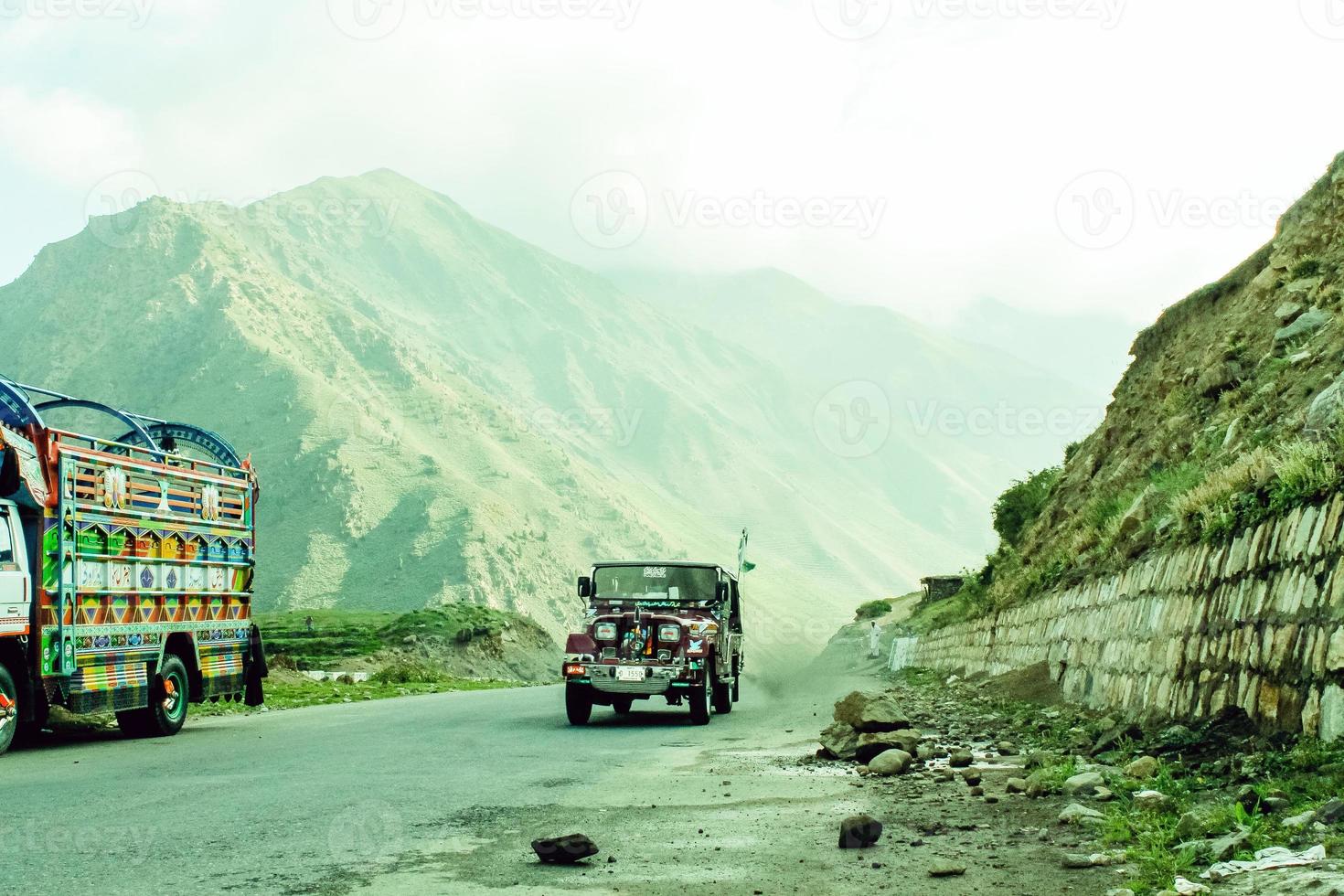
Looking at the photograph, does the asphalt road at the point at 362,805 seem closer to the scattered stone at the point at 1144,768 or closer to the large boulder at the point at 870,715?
the large boulder at the point at 870,715

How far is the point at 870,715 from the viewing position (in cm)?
1335

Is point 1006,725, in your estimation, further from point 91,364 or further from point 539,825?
point 91,364

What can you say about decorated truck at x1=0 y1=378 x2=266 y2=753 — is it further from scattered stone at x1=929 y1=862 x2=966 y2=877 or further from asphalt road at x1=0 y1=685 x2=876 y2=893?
scattered stone at x1=929 y1=862 x2=966 y2=877

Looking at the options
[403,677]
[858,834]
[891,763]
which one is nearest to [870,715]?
[891,763]

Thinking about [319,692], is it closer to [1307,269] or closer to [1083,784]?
[1307,269]

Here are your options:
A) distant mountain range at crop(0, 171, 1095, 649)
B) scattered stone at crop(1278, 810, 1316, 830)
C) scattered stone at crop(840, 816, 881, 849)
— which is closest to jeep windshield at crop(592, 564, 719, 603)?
scattered stone at crop(840, 816, 881, 849)

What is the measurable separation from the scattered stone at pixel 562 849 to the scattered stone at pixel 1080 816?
318 centimetres

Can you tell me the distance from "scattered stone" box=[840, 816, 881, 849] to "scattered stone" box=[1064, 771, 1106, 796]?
2201 millimetres

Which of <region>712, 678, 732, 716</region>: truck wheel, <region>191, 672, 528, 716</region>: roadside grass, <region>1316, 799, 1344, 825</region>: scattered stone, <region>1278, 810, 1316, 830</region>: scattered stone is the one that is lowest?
<region>191, 672, 528, 716</region>: roadside grass

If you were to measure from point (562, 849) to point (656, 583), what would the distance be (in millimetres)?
13377

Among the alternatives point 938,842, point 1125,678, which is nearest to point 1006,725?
point 1125,678

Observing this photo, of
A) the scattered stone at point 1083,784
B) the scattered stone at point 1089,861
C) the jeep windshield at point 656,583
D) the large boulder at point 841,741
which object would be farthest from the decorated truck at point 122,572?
the scattered stone at point 1089,861

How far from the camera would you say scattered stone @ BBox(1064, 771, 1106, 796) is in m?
9.05

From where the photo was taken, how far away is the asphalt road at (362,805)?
269 inches
